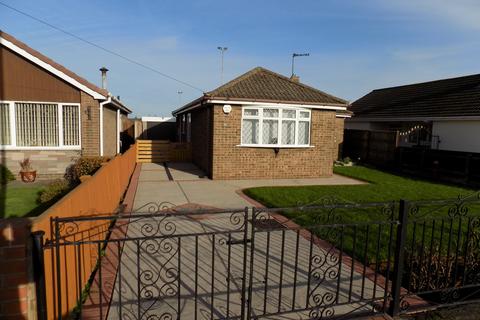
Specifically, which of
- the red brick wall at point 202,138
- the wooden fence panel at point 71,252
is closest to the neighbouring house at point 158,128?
the red brick wall at point 202,138

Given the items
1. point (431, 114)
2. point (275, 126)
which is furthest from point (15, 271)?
point (431, 114)

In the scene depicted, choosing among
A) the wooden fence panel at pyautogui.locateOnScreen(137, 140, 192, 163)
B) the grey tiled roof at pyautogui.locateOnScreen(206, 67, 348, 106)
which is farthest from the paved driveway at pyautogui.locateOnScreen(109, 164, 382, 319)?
the wooden fence panel at pyautogui.locateOnScreen(137, 140, 192, 163)

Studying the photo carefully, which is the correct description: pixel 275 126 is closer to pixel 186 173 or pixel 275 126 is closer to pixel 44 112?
pixel 186 173

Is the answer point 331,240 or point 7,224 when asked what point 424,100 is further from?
point 7,224

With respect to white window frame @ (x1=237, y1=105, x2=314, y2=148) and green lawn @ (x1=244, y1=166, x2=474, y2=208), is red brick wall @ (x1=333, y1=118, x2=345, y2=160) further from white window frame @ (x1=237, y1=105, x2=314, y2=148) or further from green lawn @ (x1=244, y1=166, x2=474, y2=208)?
white window frame @ (x1=237, y1=105, x2=314, y2=148)

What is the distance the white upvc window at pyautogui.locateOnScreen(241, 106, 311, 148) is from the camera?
12773 millimetres

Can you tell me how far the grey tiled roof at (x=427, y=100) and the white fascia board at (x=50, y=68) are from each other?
16.4m

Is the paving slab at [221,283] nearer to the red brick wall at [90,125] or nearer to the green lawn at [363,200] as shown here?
the green lawn at [363,200]

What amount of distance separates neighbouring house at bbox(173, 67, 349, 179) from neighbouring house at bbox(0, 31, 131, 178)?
13.9 ft

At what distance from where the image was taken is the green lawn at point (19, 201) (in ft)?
25.8

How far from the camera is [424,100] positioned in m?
20.9

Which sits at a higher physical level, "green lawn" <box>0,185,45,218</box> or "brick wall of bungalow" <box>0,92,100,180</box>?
"brick wall of bungalow" <box>0,92,100,180</box>

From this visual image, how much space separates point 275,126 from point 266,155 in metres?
1.15

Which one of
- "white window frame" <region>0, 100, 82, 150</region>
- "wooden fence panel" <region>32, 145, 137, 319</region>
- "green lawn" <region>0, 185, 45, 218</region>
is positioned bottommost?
"green lawn" <region>0, 185, 45, 218</region>
